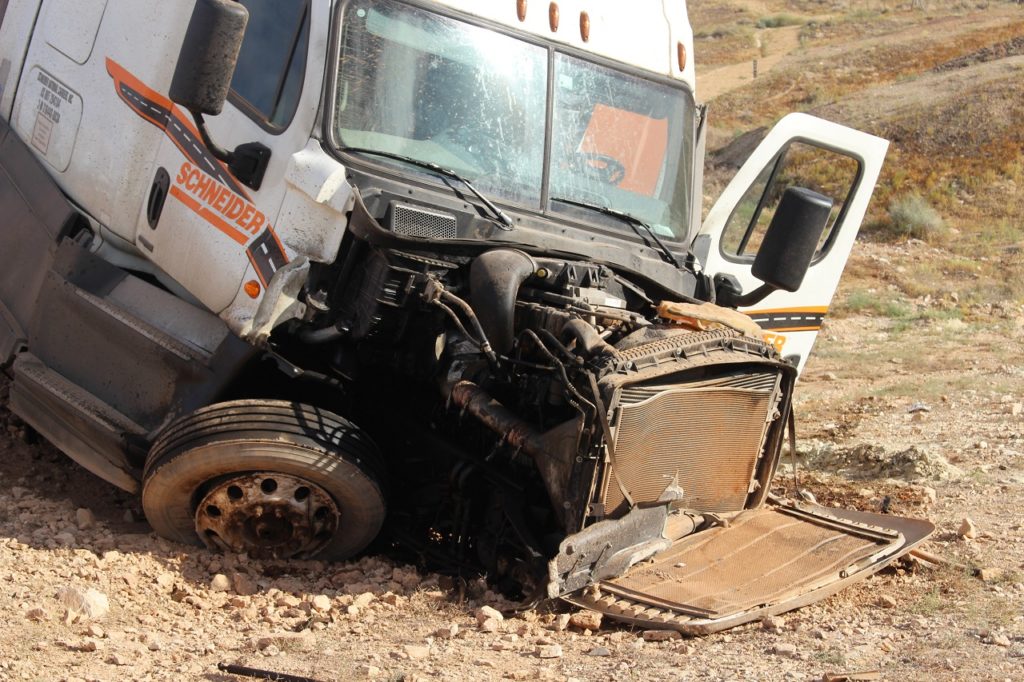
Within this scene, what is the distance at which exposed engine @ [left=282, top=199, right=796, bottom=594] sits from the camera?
4.55 metres

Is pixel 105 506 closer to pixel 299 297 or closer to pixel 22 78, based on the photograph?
pixel 299 297

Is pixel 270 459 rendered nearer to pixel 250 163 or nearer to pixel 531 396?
pixel 531 396

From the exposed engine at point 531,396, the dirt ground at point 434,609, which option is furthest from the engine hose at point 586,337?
the dirt ground at point 434,609

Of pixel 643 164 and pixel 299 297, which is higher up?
pixel 643 164

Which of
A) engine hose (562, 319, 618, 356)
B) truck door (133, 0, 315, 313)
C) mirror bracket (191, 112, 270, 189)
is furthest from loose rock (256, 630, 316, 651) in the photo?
mirror bracket (191, 112, 270, 189)

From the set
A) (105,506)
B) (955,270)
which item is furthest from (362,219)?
(955,270)

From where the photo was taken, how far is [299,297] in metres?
5.01

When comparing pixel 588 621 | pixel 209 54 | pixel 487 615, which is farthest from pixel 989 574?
pixel 209 54

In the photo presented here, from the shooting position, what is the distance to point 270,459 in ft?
15.5

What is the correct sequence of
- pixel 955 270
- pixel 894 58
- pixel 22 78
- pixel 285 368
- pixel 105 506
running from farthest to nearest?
pixel 894 58 → pixel 955 270 → pixel 22 78 → pixel 105 506 → pixel 285 368

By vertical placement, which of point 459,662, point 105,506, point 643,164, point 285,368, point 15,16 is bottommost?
point 105,506

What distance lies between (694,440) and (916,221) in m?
14.6

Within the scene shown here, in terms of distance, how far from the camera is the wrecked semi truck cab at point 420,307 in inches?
185

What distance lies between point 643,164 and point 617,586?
88.9 inches
